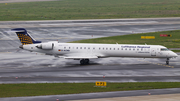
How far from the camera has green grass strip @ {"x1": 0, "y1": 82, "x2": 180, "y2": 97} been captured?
2811cm

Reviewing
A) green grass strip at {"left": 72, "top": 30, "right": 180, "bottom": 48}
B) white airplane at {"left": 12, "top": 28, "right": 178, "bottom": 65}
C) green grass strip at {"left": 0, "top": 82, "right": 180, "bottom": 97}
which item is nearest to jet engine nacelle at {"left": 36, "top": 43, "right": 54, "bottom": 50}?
white airplane at {"left": 12, "top": 28, "right": 178, "bottom": 65}

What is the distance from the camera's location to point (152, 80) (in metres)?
33.9

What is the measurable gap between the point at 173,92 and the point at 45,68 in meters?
19.7

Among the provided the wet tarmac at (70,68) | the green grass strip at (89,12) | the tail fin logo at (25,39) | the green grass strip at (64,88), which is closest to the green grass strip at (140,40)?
the wet tarmac at (70,68)

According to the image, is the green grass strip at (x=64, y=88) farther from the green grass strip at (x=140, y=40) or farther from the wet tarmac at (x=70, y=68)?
the green grass strip at (x=140, y=40)

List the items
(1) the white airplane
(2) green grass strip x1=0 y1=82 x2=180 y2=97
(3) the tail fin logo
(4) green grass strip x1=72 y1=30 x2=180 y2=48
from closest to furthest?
(2) green grass strip x1=0 y1=82 x2=180 y2=97 < (1) the white airplane < (3) the tail fin logo < (4) green grass strip x1=72 y1=30 x2=180 y2=48

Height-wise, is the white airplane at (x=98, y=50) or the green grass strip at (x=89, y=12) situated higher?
the green grass strip at (x=89, y=12)

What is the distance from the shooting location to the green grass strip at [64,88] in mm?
28109

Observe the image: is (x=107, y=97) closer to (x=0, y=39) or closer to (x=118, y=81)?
(x=118, y=81)

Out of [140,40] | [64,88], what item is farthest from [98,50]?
[140,40]

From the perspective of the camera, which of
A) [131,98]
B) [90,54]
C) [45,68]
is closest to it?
[131,98]

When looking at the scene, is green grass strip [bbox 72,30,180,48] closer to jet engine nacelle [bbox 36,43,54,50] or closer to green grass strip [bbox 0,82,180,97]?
jet engine nacelle [bbox 36,43,54,50]

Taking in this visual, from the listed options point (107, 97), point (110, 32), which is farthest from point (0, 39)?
point (107, 97)

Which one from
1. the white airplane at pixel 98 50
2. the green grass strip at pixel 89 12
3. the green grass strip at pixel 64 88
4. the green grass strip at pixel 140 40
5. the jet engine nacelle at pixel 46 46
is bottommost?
the green grass strip at pixel 64 88
